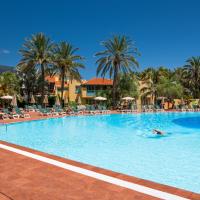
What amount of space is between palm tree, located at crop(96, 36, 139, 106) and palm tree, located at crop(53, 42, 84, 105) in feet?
11.5

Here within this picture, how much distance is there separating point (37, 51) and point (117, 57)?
12020mm

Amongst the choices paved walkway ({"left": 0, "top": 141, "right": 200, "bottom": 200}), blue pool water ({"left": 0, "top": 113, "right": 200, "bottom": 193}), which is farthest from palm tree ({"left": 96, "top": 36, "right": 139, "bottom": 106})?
paved walkway ({"left": 0, "top": 141, "right": 200, "bottom": 200})

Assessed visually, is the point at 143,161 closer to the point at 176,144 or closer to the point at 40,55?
the point at 176,144

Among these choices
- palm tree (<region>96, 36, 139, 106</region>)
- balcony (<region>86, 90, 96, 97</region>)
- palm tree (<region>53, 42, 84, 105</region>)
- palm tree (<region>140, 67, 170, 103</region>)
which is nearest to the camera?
palm tree (<region>53, 42, 84, 105</region>)

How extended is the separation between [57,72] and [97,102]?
12.2 metres

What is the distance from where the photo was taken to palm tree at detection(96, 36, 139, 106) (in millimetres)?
39906

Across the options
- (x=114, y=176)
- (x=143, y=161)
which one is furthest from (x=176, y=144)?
(x=114, y=176)

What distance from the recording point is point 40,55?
122 feet

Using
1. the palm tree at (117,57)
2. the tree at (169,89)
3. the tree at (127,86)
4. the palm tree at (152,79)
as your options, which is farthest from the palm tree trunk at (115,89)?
the tree at (169,89)

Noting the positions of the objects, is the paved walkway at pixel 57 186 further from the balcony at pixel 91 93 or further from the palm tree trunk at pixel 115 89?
the balcony at pixel 91 93

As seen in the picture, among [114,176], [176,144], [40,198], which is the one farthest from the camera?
[176,144]

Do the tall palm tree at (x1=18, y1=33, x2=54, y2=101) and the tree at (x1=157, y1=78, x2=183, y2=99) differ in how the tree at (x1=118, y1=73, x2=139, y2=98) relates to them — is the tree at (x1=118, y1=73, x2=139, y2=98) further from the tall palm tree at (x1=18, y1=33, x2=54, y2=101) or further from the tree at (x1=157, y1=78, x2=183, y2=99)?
the tall palm tree at (x1=18, y1=33, x2=54, y2=101)

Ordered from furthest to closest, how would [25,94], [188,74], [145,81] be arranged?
[188,74], [145,81], [25,94]

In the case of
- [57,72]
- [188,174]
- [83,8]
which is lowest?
[188,174]
